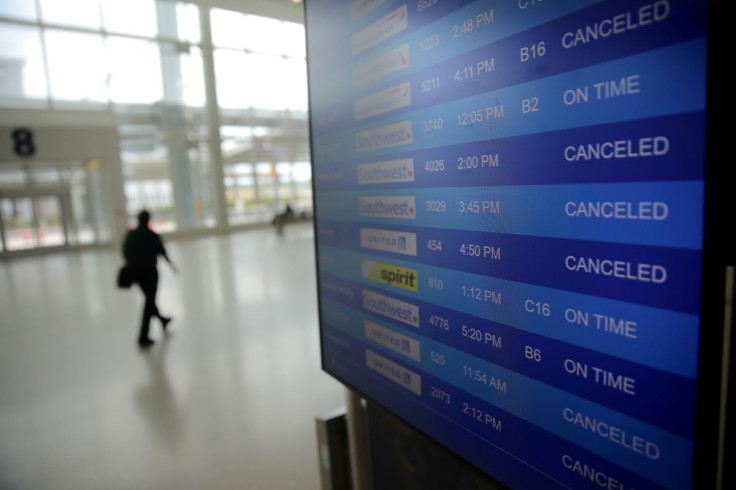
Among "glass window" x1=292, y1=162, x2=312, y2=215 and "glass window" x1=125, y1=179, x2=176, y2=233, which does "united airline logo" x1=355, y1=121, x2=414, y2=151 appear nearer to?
"glass window" x1=125, y1=179, x2=176, y2=233

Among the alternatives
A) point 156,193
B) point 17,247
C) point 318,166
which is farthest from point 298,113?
point 318,166

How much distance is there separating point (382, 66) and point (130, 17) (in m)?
18.3

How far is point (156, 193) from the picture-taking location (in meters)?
18.0

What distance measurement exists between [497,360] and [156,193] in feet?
62.6

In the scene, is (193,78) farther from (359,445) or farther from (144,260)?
(359,445)

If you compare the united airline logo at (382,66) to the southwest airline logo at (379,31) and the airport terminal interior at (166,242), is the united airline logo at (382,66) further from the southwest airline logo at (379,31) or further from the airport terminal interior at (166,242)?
the airport terminal interior at (166,242)

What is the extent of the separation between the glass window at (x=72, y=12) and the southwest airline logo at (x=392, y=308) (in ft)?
58.1

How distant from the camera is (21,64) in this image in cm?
1414

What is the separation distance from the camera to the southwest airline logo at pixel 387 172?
1.39m

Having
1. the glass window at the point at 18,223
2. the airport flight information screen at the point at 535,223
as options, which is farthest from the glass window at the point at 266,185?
the airport flight information screen at the point at 535,223

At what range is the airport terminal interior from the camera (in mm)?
3289

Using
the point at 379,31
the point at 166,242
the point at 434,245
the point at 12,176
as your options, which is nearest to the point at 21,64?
the point at 12,176

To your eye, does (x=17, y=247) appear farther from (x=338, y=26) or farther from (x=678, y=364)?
(x=678, y=364)

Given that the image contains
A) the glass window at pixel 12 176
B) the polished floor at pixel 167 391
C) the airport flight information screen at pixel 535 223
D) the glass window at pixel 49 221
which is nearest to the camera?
the airport flight information screen at pixel 535 223
